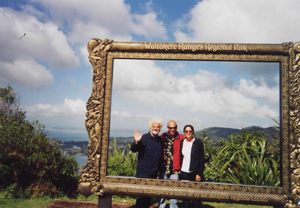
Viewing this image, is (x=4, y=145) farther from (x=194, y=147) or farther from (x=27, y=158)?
(x=194, y=147)

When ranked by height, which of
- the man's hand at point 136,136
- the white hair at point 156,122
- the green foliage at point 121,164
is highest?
the white hair at point 156,122

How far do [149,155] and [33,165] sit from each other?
11.4 ft

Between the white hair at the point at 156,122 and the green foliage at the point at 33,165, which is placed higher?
the white hair at the point at 156,122

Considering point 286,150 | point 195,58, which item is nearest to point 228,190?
point 286,150

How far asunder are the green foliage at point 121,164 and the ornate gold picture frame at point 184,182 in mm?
1922

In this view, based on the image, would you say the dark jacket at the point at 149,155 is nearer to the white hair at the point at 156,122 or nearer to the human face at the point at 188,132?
the white hair at the point at 156,122

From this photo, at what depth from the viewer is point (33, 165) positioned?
5.94 m

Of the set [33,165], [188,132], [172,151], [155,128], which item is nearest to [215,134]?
[188,132]

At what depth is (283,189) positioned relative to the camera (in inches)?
172

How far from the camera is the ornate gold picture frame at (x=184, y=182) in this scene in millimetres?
4359

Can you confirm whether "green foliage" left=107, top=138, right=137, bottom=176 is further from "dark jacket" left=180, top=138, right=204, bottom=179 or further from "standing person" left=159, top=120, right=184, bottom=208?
"dark jacket" left=180, top=138, right=204, bottom=179

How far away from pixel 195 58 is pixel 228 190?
109 inches

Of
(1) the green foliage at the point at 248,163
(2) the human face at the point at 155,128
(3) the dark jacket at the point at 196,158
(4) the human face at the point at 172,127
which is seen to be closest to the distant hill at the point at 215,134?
(1) the green foliage at the point at 248,163

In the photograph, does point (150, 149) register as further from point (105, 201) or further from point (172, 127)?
point (105, 201)
